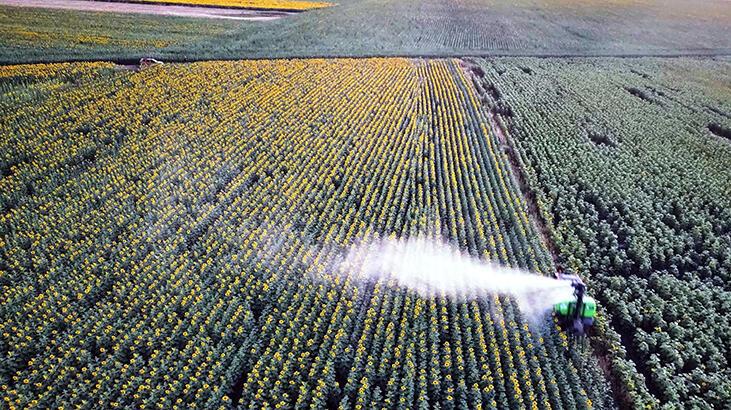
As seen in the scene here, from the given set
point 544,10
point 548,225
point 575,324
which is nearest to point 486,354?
point 575,324

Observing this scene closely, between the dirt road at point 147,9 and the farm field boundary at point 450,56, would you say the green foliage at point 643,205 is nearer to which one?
the farm field boundary at point 450,56

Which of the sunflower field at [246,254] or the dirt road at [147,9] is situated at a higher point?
the dirt road at [147,9]

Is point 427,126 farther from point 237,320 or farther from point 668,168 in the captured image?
point 237,320

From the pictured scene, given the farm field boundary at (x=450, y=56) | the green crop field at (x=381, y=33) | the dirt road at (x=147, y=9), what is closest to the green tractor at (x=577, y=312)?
the farm field boundary at (x=450, y=56)

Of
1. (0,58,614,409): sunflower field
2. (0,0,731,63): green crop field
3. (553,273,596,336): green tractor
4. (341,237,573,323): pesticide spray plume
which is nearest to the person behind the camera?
(0,58,614,409): sunflower field

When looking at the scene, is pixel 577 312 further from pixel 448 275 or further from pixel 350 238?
pixel 350 238

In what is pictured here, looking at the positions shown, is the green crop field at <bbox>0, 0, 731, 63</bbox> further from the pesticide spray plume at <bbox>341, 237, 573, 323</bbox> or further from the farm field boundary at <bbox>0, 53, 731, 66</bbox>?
the pesticide spray plume at <bbox>341, 237, 573, 323</bbox>

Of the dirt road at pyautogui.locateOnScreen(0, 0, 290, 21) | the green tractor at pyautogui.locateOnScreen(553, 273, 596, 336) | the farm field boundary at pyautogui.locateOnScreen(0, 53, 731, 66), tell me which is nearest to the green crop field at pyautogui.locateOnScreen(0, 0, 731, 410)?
the green tractor at pyautogui.locateOnScreen(553, 273, 596, 336)
